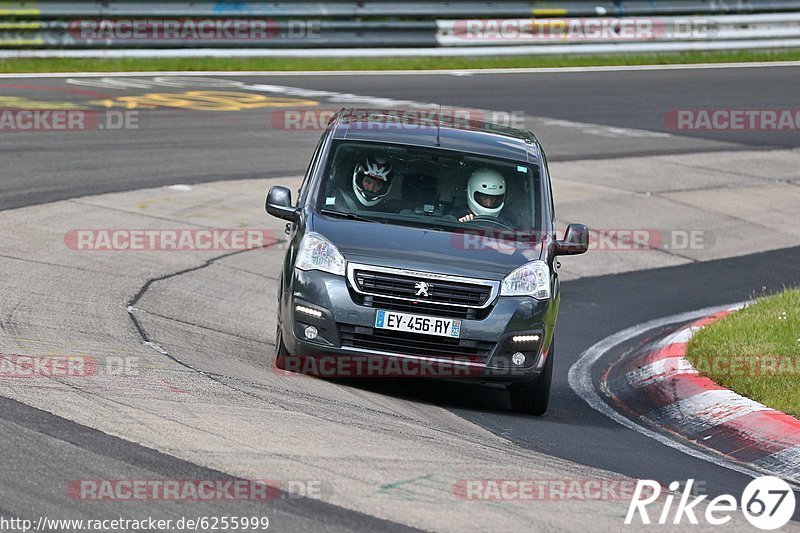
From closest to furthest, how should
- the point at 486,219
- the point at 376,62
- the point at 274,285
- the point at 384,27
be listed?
the point at 486,219 < the point at 274,285 < the point at 376,62 < the point at 384,27

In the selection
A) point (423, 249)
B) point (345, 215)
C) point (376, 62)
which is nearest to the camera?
point (423, 249)

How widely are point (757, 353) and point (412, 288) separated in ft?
10.3

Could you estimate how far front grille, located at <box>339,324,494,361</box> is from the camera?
8180mm

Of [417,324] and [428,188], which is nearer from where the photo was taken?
[417,324]

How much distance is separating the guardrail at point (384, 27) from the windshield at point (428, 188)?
1527cm

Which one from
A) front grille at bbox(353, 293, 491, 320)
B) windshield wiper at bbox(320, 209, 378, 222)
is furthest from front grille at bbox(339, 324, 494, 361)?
windshield wiper at bbox(320, 209, 378, 222)

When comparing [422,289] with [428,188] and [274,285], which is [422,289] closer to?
[428,188]

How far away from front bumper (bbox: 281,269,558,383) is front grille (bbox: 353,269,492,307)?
0.12m

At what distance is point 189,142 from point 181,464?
40.8 feet

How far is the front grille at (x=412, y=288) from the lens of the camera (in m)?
8.14

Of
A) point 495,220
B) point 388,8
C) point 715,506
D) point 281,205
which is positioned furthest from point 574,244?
point 388,8

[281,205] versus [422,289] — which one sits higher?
[281,205]

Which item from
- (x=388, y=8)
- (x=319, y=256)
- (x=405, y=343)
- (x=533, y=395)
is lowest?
(x=533, y=395)

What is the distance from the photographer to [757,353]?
9.70 metres
